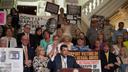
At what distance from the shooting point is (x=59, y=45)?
9875 mm

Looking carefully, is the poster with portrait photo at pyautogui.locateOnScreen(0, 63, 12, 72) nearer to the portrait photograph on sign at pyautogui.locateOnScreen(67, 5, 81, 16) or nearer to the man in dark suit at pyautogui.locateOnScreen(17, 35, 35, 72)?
the man in dark suit at pyautogui.locateOnScreen(17, 35, 35, 72)

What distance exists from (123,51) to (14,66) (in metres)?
2.65

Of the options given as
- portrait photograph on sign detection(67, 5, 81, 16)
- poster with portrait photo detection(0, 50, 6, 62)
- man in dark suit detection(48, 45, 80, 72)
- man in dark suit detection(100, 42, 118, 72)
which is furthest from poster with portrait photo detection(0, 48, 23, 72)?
portrait photograph on sign detection(67, 5, 81, 16)

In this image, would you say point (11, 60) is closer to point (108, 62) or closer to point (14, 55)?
point (14, 55)

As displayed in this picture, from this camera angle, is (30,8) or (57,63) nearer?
(57,63)

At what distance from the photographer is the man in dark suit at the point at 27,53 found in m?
9.16

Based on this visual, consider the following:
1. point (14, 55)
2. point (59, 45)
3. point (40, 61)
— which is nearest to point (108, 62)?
point (59, 45)

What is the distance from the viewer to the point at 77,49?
32.3 ft

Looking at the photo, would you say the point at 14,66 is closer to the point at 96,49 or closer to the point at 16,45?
the point at 16,45

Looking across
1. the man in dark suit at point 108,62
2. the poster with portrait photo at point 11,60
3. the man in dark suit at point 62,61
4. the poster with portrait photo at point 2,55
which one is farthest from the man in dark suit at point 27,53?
the man in dark suit at point 108,62

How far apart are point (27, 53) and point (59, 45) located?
84cm

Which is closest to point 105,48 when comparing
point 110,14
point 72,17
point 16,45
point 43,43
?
point 43,43

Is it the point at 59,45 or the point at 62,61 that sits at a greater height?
the point at 59,45

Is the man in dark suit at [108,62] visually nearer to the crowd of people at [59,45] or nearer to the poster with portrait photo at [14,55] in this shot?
the crowd of people at [59,45]
